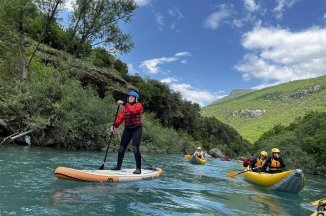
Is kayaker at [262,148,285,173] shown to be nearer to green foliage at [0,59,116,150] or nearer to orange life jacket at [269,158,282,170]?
orange life jacket at [269,158,282,170]

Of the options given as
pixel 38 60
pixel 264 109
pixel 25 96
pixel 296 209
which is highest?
pixel 264 109

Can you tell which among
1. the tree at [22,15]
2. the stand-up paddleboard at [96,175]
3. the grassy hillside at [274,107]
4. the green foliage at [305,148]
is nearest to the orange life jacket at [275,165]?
the stand-up paddleboard at [96,175]

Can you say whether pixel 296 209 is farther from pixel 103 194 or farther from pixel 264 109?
pixel 264 109

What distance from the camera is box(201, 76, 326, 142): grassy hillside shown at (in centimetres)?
12516

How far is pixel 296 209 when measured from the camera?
385 inches

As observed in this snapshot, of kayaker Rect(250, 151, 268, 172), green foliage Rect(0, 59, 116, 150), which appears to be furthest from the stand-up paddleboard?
green foliage Rect(0, 59, 116, 150)

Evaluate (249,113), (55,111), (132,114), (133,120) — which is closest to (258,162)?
(133,120)

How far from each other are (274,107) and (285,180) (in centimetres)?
15399

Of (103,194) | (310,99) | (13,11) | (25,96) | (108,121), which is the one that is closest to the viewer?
(103,194)

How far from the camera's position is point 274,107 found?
526 ft

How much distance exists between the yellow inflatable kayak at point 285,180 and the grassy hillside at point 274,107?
10476 centimetres

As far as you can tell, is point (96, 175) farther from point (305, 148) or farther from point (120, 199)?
point (305, 148)

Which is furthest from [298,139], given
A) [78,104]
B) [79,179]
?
[79,179]

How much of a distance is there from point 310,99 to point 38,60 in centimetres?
12266
